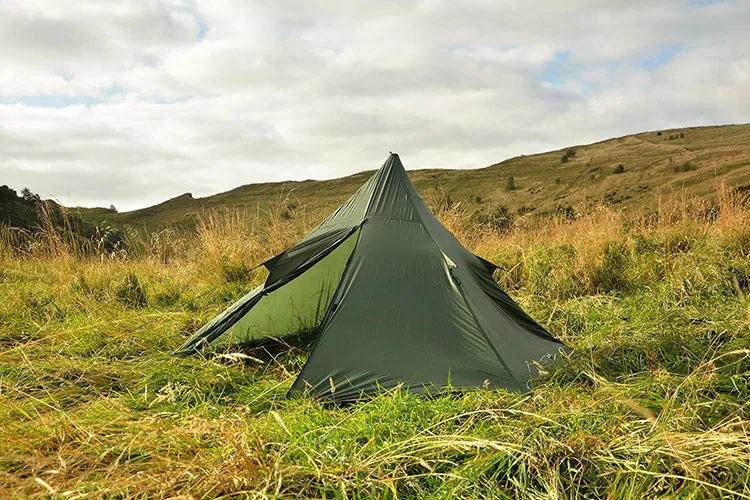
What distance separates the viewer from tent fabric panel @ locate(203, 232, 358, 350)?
4.40 meters

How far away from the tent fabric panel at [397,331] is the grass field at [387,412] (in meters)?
0.22

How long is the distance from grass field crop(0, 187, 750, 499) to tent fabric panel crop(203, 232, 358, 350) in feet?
1.15

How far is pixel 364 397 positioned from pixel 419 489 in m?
1.23

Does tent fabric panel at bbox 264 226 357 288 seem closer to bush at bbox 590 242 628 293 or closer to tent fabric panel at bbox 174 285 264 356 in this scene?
tent fabric panel at bbox 174 285 264 356

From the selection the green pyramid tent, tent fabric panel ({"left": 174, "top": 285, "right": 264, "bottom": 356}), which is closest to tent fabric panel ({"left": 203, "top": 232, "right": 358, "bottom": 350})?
the green pyramid tent

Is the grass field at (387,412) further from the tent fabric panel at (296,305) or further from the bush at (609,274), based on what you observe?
the tent fabric panel at (296,305)

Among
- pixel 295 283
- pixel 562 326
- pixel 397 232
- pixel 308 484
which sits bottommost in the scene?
pixel 562 326

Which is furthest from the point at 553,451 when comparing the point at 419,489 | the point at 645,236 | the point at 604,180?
the point at 604,180

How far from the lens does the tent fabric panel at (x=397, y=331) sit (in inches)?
128

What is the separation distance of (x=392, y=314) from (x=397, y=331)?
13 cm

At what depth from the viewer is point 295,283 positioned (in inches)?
183

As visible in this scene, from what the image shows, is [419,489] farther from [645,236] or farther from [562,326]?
[645,236]

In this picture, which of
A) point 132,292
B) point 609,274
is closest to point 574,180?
point 609,274

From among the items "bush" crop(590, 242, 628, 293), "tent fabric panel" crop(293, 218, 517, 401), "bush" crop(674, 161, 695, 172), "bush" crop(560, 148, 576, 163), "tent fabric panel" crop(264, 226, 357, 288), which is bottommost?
"bush" crop(590, 242, 628, 293)
